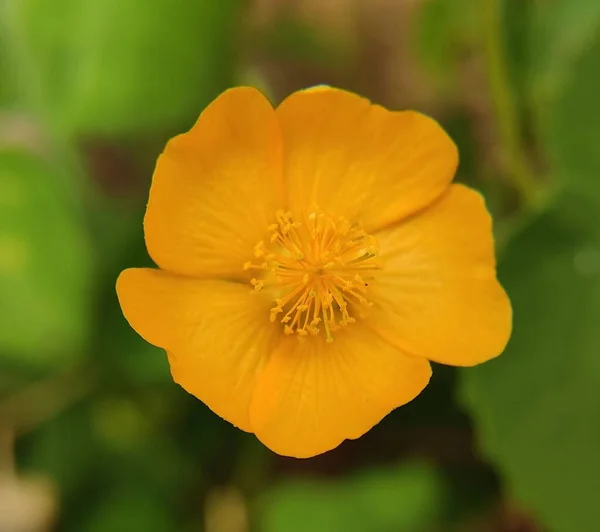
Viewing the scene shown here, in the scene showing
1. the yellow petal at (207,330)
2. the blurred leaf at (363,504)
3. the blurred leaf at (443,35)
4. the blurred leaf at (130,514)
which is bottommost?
the blurred leaf at (130,514)

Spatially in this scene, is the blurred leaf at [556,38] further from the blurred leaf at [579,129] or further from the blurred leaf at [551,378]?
the blurred leaf at [551,378]

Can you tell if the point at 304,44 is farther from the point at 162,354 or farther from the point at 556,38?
the point at 162,354

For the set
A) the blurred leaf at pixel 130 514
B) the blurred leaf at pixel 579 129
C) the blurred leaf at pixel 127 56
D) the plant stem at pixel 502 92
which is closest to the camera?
the plant stem at pixel 502 92

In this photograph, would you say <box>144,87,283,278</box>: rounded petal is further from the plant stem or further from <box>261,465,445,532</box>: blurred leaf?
<box>261,465,445,532</box>: blurred leaf

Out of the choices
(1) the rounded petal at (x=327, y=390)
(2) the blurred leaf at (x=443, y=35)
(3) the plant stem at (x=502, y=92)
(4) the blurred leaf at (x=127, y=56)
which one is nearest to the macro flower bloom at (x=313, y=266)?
(1) the rounded petal at (x=327, y=390)

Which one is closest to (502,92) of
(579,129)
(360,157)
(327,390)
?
(579,129)

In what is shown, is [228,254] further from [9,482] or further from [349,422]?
[9,482]

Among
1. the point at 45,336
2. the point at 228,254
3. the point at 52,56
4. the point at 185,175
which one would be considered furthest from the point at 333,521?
the point at 52,56
